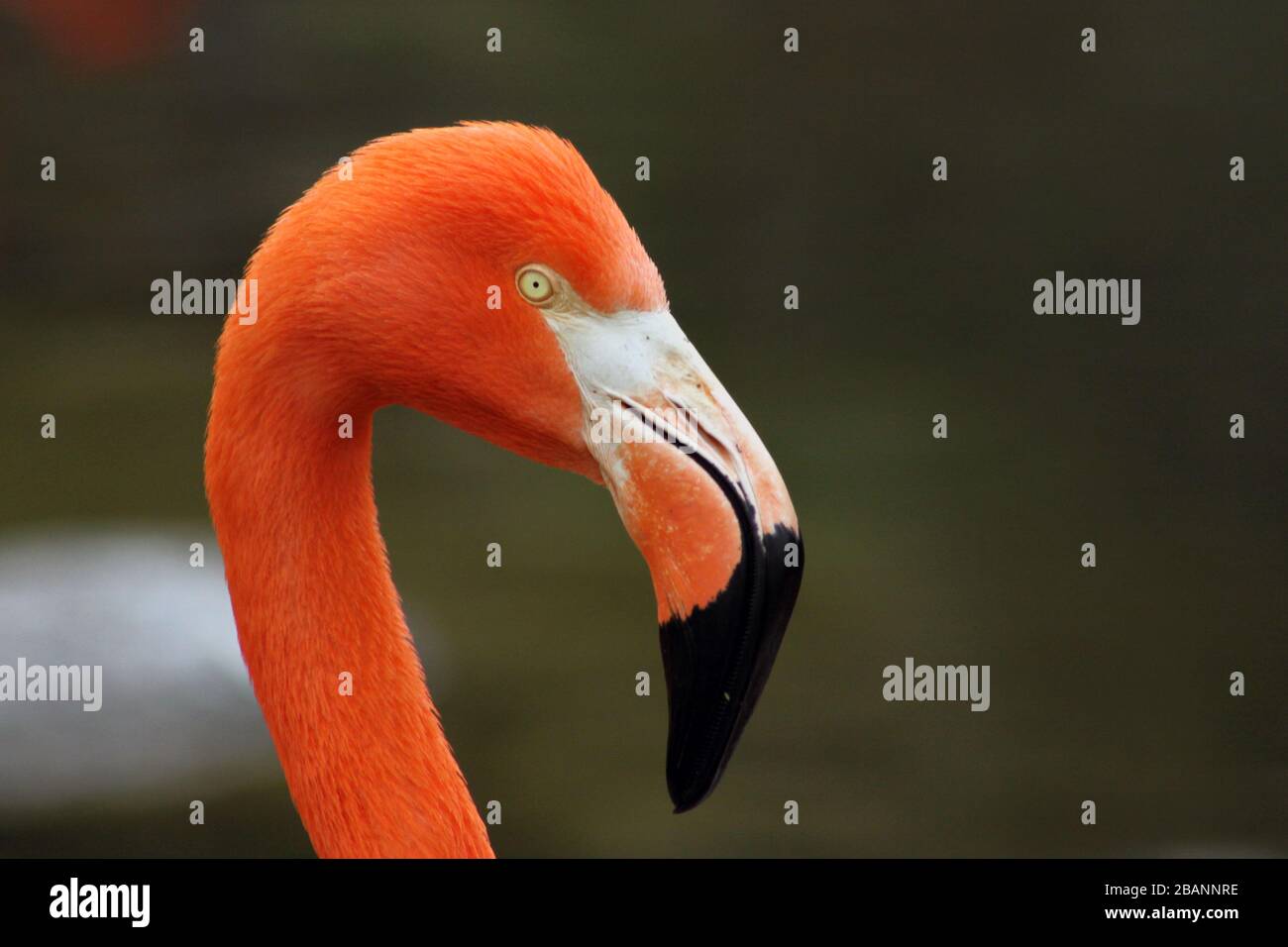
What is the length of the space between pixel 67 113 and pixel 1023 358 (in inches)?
219

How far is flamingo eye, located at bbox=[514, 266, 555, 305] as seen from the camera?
2.04 m

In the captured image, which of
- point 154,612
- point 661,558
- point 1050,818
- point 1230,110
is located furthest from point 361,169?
point 1230,110

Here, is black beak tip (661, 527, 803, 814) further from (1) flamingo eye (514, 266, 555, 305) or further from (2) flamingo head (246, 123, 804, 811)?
(1) flamingo eye (514, 266, 555, 305)

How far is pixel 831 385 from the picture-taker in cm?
686

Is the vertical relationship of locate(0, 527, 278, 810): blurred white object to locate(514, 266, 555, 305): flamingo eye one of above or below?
below

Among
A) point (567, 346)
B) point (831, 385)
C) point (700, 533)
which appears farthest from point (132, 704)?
point (831, 385)

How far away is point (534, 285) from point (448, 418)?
0.29 meters

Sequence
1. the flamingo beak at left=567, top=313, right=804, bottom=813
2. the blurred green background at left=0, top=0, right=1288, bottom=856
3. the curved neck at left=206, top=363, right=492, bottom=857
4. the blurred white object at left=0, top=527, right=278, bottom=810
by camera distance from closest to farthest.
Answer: the flamingo beak at left=567, top=313, right=804, bottom=813 < the curved neck at left=206, top=363, right=492, bottom=857 < the blurred white object at left=0, top=527, right=278, bottom=810 < the blurred green background at left=0, top=0, right=1288, bottom=856

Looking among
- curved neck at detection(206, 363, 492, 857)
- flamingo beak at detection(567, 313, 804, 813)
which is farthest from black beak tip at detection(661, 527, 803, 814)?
curved neck at detection(206, 363, 492, 857)

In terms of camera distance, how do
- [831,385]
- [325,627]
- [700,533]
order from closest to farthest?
1. [700,533]
2. [325,627]
3. [831,385]

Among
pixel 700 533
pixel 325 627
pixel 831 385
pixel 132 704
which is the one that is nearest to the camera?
pixel 700 533

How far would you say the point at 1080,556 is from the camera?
5.88 metres

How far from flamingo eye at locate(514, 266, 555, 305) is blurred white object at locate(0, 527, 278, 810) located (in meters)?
3.00

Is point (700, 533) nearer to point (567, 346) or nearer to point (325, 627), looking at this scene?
point (567, 346)
